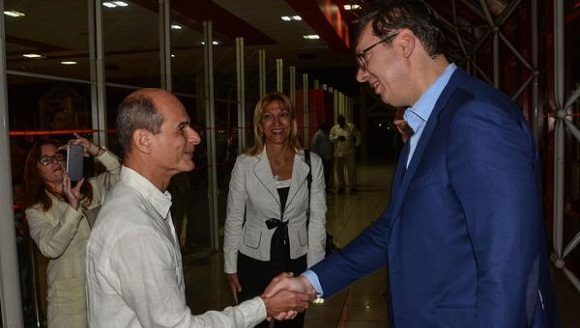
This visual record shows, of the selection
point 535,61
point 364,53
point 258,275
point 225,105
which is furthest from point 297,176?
point 225,105

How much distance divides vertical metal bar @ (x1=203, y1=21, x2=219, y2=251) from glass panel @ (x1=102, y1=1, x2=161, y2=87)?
602 millimetres

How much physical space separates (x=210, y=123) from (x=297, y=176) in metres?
4.10

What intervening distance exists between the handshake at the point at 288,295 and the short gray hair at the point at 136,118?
810 millimetres

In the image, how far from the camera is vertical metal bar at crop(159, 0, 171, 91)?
548 centimetres

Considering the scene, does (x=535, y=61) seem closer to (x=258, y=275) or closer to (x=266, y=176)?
(x=266, y=176)

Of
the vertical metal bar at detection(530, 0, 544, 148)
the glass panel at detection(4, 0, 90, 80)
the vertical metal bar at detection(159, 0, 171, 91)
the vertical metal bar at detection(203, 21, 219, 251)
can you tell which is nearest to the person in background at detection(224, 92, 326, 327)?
the vertical metal bar at detection(530, 0, 544, 148)

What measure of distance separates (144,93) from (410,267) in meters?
0.97

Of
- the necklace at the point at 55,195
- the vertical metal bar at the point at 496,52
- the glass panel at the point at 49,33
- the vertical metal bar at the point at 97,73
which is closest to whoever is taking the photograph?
the necklace at the point at 55,195

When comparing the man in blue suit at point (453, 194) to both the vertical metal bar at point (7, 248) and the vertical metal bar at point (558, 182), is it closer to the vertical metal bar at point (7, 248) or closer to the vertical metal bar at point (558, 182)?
the vertical metal bar at point (7, 248)

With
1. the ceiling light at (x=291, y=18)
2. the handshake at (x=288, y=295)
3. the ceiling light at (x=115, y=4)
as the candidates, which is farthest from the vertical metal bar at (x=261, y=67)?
the handshake at (x=288, y=295)

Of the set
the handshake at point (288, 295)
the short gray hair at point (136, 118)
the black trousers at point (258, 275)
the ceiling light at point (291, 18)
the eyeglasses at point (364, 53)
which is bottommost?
the black trousers at point (258, 275)

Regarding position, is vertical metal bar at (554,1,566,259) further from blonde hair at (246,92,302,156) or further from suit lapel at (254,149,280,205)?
suit lapel at (254,149,280,205)

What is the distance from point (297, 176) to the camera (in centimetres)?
302

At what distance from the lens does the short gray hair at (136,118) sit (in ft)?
5.58
